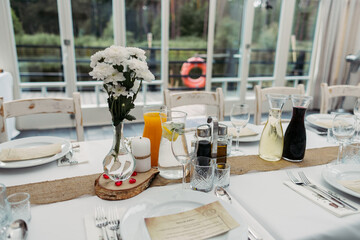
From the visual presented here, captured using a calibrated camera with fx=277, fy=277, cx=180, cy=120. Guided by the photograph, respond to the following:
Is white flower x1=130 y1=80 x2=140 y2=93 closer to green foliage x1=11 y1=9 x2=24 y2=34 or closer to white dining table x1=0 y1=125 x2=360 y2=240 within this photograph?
white dining table x1=0 y1=125 x2=360 y2=240

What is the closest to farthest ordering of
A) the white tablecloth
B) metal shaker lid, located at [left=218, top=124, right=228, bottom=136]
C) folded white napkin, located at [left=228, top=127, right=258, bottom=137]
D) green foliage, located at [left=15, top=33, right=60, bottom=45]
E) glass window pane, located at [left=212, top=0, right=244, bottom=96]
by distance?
metal shaker lid, located at [left=218, top=124, right=228, bottom=136] < folded white napkin, located at [left=228, top=127, right=258, bottom=137] < the white tablecloth < green foliage, located at [left=15, top=33, right=60, bottom=45] < glass window pane, located at [left=212, top=0, right=244, bottom=96]

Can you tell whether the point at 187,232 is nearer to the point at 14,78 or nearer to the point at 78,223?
the point at 78,223

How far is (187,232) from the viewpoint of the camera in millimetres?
593

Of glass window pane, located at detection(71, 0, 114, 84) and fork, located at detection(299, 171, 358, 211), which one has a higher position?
glass window pane, located at detection(71, 0, 114, 84)

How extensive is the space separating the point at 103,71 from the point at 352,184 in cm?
77

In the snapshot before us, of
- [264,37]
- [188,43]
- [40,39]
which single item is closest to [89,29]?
[40,39]

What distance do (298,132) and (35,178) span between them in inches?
35.4

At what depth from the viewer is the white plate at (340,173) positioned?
84cm

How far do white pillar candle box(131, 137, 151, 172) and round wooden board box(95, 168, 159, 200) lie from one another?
0.12ft

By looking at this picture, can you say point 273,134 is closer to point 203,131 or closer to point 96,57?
point 203,131

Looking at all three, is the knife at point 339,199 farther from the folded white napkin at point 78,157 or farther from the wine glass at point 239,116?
the folded white napkin at point 78,157

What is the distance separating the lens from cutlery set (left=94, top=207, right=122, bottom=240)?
0.59 m

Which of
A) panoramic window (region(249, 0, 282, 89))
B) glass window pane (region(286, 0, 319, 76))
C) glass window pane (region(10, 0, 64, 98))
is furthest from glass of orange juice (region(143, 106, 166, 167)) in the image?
glass window pane (region(286, 0, 319, 76))

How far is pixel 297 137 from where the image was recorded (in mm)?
995
